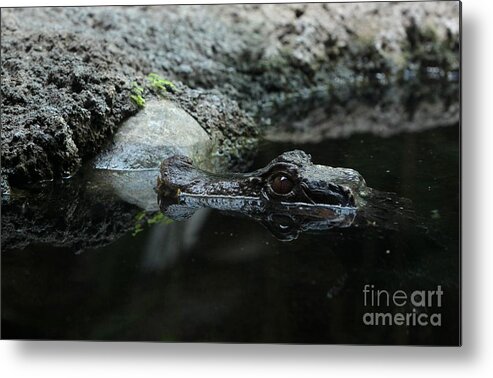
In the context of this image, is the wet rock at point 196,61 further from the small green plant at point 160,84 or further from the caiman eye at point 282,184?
the caiman eye at point 282,184

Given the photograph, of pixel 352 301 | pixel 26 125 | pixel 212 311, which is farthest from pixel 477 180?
pixel 26 125

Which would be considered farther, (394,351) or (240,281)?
(240,281)

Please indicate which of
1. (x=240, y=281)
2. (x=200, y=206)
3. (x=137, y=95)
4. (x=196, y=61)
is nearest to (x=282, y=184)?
(x=200, y=206)

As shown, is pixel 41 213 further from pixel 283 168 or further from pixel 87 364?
pixel 283 168

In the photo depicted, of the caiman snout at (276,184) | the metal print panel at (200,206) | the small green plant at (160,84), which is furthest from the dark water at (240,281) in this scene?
the small green plant at (160,84)

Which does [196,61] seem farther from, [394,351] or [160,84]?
[394,351]

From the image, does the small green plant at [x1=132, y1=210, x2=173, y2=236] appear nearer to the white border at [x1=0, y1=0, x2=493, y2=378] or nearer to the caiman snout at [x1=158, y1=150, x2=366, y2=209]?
the caiman snout at [x1=158, y1=150, x2=366, y2=209]

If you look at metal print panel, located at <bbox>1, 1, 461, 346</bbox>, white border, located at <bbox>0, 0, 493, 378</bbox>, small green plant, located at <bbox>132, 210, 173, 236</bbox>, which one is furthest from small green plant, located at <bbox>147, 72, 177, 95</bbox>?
white border, located at <bbox>0, 0, 493, 378</bbox>
